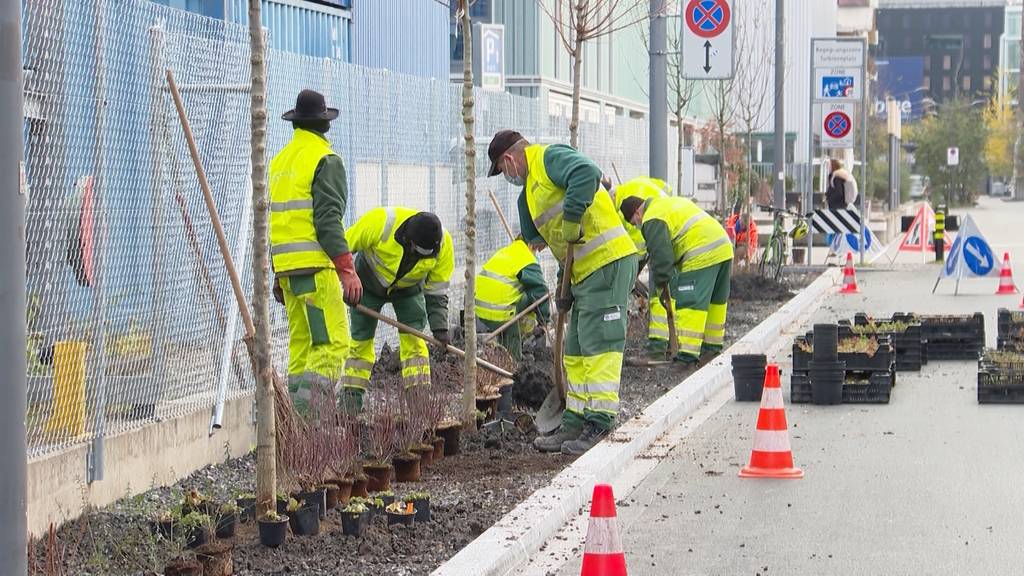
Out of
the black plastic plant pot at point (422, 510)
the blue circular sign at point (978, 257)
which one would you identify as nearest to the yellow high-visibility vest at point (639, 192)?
the black plastic plant pot at point (422, 510)

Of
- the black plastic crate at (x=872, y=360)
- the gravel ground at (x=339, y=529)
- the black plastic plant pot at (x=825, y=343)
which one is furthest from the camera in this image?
the black plastic crate at (x=872, y=360)

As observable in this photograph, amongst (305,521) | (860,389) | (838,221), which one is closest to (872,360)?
(860,389)

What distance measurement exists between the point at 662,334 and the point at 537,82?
22.7m

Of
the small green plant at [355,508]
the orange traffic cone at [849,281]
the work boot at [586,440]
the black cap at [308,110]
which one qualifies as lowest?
the orange traffic cone at [849,281]

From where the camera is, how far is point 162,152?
8586 mm

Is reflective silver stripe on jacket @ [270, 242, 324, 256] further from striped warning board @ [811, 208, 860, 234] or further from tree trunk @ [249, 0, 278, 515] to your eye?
striped warning board @ [811, 208, 860, 234]

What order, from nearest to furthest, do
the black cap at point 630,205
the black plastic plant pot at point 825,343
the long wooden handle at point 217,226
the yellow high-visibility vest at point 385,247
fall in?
the long wooden handle at point 217,226, the yellow high-visibility vest at point 385,247, the black plastic plant pot at point 825,343, the black cap at point 630,205

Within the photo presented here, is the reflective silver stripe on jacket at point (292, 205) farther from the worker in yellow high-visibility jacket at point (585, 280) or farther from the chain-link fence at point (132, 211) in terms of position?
the worker in yellow high-visibility jacket at point (585, 280)

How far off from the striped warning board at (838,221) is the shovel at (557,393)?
724 inches

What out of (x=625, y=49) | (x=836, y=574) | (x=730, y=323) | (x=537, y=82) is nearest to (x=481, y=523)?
(x=836, y=574)

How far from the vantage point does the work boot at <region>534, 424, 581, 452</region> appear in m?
9.34

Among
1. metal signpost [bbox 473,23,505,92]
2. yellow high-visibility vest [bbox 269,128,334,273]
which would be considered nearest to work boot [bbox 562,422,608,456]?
yellow high-visibility vest [bbox 269,128,334,273]

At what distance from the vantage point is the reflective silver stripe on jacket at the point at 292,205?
883 centimetres

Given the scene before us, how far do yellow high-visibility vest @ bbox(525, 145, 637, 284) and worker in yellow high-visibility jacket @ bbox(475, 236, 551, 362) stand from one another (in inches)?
117
